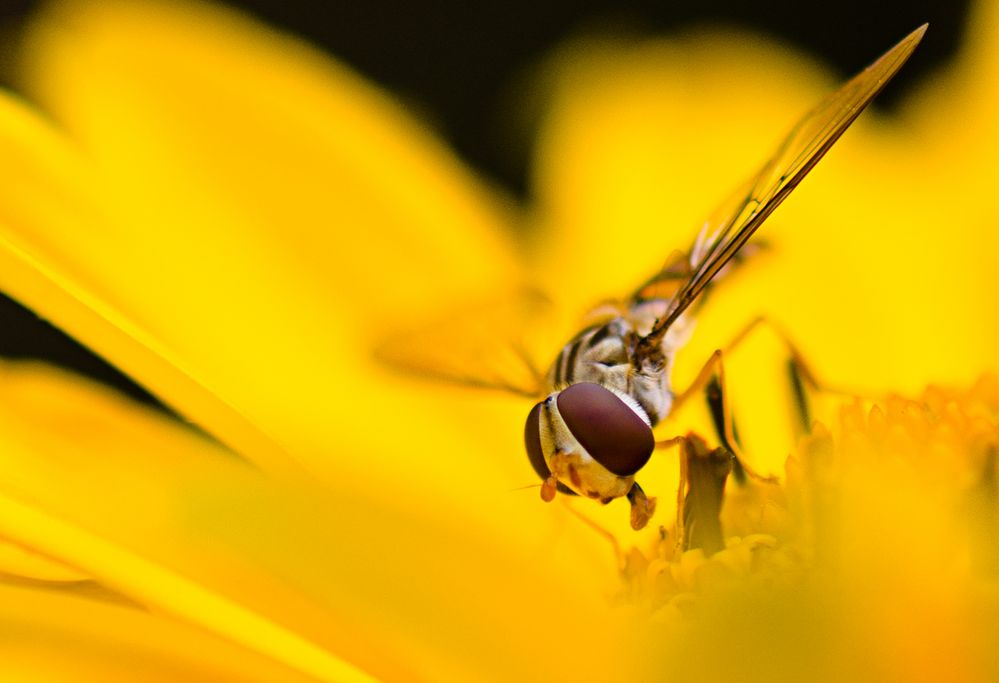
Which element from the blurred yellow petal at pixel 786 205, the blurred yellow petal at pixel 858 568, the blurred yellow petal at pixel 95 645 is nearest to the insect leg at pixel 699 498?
the blurred yellow petal at pixel 858 568

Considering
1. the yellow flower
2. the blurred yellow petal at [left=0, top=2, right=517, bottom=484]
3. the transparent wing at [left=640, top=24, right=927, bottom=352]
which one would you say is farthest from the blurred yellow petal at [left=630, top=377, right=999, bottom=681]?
the blurred yellow petal at [left=0, top=2, right=517, bottom=484]

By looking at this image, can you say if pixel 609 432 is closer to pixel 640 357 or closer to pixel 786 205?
pixel 640 357

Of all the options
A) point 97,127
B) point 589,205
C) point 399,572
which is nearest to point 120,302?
point 97,127

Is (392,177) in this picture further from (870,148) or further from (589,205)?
(870,148)

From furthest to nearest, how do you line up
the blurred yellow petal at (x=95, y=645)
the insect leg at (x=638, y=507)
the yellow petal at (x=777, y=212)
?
the yellow petal at (x=777, y=212) < the insect leg at (x=638, y=507) < the blurred yellow petal at (x=95, y=645)

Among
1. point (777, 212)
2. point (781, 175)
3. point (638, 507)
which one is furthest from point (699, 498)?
point (777, 212)

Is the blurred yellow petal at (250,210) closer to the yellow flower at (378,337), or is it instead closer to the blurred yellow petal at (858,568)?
the yellow flower at (378,337)

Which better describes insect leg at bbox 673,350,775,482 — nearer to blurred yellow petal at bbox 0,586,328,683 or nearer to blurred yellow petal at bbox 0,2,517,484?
blurred yellow petal at bbox 0,2,517,484
